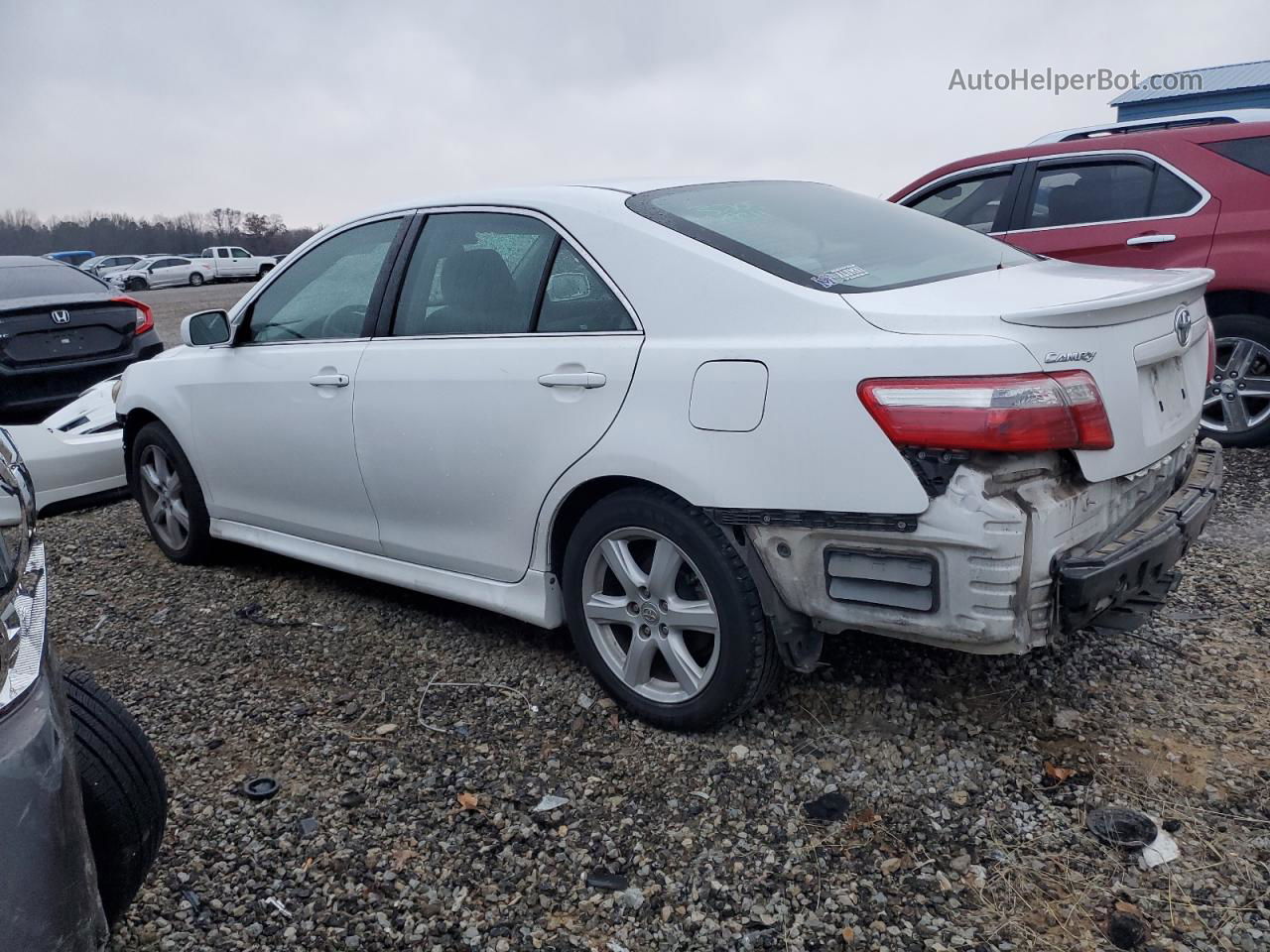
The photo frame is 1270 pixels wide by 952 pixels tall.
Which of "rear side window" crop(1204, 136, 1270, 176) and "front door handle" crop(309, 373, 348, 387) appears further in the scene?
"rear side window" crop(1204, 136, 1270, 176)

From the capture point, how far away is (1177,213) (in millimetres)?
5746

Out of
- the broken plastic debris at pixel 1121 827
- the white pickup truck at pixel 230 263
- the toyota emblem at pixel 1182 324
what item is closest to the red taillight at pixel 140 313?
the toyota emblem at pixel 1182 324

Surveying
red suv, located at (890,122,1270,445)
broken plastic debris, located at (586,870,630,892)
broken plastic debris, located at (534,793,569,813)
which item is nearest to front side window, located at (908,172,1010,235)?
red suv, located at (890,122,1270,445)

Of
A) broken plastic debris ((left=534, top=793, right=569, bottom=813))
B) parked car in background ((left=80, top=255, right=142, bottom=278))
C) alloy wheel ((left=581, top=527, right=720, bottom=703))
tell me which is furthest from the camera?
parked car in background ((left=80, top=255, right=142, bottom=278))

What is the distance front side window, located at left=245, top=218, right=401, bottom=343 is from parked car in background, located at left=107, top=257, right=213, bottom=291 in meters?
40.0

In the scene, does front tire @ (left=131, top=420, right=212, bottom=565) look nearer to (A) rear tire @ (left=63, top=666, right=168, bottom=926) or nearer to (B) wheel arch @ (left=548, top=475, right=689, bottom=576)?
(B) wheel arch @ (left=548, top=475, right=689, bottom=576)

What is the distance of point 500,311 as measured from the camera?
10.7 feet

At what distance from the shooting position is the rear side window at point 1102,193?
579 cm

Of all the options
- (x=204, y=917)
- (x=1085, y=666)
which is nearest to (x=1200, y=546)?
(x=1085, y=666)

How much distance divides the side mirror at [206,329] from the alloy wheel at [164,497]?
0.77 meters

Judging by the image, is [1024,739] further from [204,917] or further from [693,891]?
[204,917]

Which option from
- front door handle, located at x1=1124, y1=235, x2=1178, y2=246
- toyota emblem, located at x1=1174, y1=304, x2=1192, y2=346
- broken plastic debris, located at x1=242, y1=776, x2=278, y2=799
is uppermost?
front door handle, located at x1=1124, y1=235, x2=1178, y2=246

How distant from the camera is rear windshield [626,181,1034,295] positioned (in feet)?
9.02

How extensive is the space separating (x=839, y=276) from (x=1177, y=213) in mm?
4082
